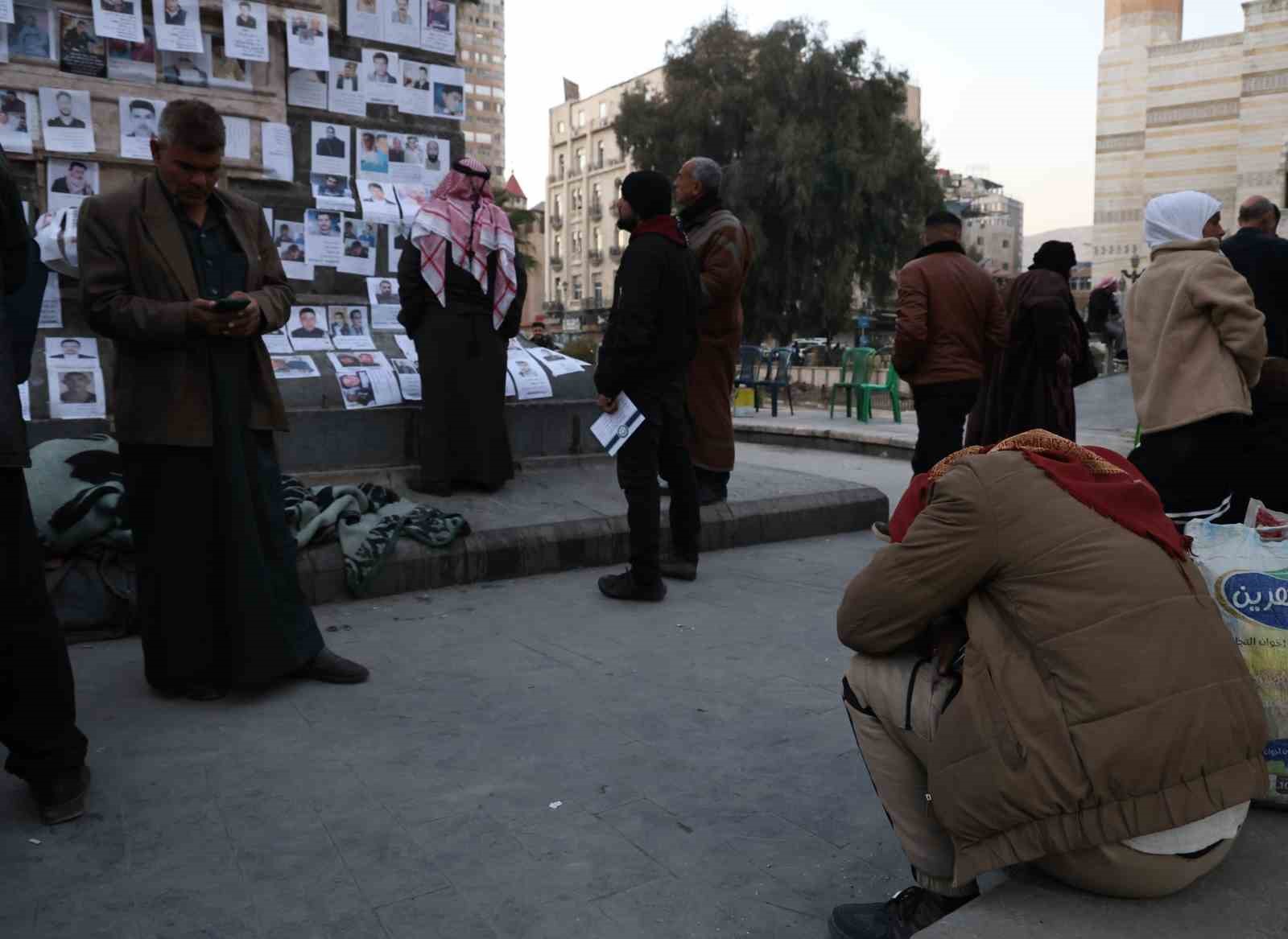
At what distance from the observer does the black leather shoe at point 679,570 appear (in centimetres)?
542

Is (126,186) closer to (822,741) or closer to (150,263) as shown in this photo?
(150,263)

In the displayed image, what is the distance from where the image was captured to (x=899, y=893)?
7.18 ft

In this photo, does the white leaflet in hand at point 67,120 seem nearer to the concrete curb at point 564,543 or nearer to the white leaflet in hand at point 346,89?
the white leaflet in hand at point 346,89

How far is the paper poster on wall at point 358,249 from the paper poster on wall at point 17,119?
180 cm

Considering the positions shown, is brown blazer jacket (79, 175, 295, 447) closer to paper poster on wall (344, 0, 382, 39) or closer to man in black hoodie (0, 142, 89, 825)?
man in black hoodie (0, 142, 89, 825)

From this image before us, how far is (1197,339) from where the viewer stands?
4.10 meters

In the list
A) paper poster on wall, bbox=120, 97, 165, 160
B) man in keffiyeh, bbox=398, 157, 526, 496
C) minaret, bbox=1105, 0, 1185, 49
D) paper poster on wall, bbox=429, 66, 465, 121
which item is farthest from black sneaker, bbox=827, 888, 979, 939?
minaret, bbox=1105, 0, 1185, 49

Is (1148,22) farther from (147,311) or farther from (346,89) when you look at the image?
(147,311)

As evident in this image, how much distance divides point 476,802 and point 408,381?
13.5 feet

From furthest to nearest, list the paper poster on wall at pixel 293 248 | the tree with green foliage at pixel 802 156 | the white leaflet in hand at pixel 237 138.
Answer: the tree with green foliage at pixel 802 156, the paper poster on wall at pixel 293 248, the white leaflet in hand at pixel 237 138

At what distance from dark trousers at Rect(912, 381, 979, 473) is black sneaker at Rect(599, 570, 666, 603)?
1.88 meters

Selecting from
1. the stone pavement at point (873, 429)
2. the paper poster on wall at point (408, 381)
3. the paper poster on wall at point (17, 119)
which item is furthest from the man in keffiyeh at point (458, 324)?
the stone pavement at point (873, 429)

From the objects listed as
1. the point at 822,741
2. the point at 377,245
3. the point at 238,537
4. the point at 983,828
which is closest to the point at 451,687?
the point at 238,537

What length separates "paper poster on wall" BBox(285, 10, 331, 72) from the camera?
22.2 feet
